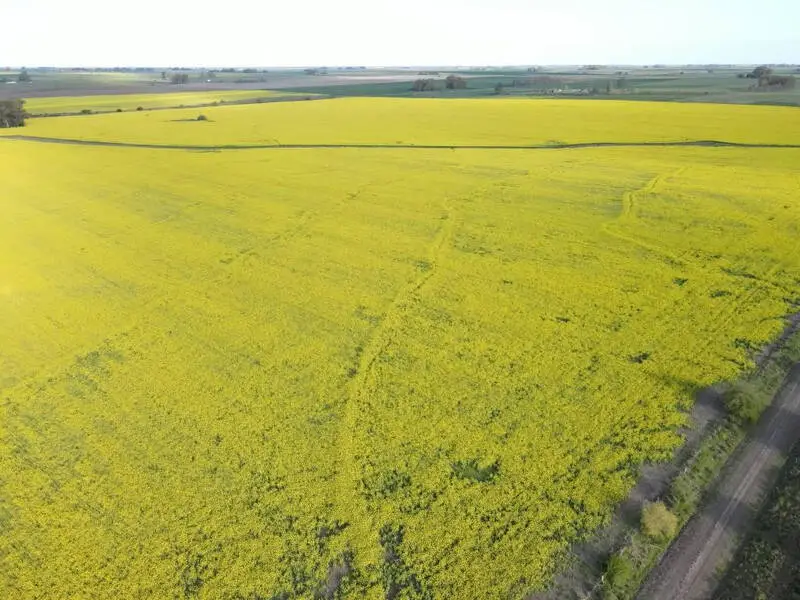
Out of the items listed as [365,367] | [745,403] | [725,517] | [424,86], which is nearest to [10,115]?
[365,367]

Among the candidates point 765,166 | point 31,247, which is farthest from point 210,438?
point 765,166

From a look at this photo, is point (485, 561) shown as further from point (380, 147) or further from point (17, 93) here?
point (17, 93)

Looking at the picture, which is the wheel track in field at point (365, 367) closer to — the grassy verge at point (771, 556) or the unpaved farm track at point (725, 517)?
the unpaved farm track at point (725, 517)

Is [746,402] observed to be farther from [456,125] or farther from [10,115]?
[10,115]

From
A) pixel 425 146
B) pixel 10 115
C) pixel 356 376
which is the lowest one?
pixel 356 376

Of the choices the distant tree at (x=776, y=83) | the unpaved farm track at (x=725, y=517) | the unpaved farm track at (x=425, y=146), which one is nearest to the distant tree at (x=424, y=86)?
the distant tree at (x=776, y=83)
